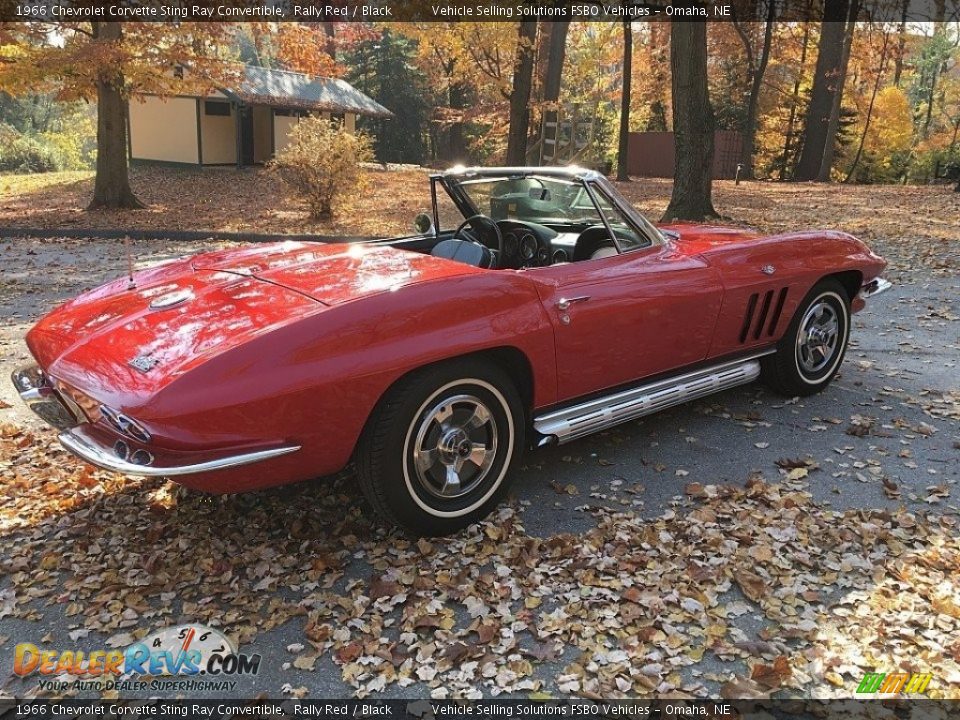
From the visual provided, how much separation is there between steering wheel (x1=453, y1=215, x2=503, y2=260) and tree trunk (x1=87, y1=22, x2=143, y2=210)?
13.7 m

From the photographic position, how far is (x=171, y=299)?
3.45m

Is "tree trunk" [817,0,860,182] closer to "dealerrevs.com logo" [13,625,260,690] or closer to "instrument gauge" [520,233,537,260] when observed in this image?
"instrument gauge" [520,233,537,260]

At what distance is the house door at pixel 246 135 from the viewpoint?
1120 inches

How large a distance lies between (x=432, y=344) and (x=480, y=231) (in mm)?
1669

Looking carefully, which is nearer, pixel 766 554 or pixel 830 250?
pixel 766 554

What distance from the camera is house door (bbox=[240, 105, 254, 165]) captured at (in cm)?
2845

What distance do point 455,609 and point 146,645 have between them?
1.10 metres

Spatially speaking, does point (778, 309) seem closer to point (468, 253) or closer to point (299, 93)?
point (468, 253)

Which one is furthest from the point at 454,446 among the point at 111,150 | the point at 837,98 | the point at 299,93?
the point at 299,93

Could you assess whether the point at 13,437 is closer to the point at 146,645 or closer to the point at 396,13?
the point at 146,645

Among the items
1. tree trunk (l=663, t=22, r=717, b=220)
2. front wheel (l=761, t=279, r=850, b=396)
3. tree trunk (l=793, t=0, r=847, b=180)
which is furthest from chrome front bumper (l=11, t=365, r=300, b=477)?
tree trunk (l=793, t=0, r=847, b=180)

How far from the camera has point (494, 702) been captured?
244 centimetres

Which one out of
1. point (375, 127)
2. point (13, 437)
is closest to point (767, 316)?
point (13, 437)

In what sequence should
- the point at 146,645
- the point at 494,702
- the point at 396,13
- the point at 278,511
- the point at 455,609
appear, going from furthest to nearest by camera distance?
the point at 396,13
the point at 278,511
the point at 455,609
the point at 146,645
the point at 494,702
